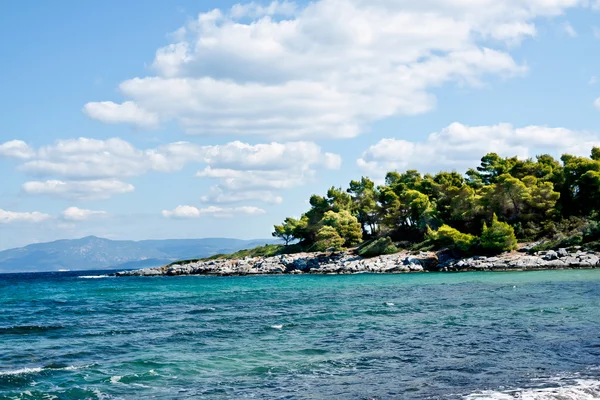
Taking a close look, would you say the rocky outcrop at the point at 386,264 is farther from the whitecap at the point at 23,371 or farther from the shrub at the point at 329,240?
the whitecap at the point at 23,371

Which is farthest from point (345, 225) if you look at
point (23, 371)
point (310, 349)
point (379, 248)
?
point (23, 371)

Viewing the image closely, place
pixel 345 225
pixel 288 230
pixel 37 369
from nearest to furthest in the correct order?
pixel 37 369 → pixel 345 225 → pixel 288 230

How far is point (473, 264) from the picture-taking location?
216 feet

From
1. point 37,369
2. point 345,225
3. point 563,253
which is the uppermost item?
point 345,225

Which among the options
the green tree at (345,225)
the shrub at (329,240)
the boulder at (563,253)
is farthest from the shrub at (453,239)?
the shrub at (329,240)

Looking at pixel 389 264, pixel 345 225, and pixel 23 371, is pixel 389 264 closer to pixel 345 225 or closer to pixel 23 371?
Answer: pixel 345 225

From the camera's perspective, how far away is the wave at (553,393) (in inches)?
469

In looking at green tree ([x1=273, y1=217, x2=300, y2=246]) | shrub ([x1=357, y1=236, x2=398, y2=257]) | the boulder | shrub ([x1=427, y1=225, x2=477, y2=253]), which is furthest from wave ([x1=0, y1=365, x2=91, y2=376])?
green tree ([x1=273, y1=217, x2=300, y2=246])

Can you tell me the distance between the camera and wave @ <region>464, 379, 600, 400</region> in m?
11.9

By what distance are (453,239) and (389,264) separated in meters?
9.59

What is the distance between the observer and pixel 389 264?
239ft

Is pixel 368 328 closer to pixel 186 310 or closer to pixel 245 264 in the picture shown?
pixel 186 310

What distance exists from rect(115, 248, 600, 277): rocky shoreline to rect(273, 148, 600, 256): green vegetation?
10.5 feet

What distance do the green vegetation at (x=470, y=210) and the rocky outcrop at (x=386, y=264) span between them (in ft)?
10.7
